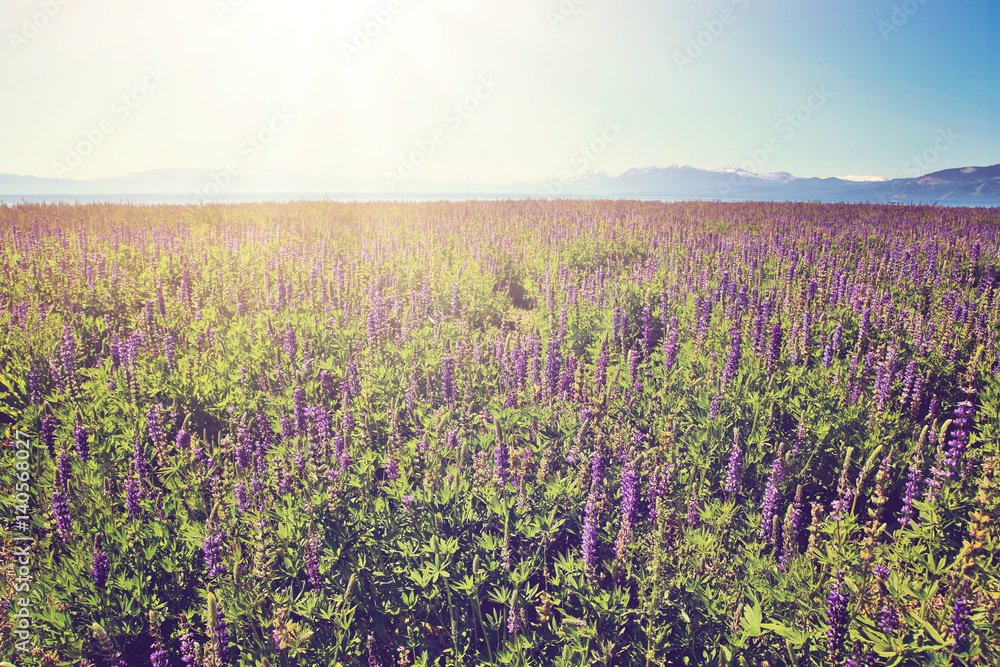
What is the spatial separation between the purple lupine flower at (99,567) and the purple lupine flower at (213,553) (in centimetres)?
47

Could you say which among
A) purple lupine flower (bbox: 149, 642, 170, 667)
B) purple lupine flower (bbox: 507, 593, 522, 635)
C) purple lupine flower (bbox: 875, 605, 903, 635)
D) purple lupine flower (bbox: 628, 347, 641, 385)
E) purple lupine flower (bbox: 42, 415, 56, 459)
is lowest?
purple lupine flower (bbox: 149, 642, 170, 667)

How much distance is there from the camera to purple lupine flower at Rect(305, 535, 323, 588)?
104 inches

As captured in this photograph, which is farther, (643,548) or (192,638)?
(643,548)

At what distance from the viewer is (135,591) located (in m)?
2.55

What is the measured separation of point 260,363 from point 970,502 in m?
6.29

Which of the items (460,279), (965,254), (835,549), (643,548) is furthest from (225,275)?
(965,254)

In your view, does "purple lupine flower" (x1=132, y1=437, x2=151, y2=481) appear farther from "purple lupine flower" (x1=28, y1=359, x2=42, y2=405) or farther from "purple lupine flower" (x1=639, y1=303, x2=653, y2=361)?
"purple lupine flower" (x1=639, y1=303, x2=653, y2=361)

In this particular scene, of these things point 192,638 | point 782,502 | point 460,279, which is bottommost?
point 192,638

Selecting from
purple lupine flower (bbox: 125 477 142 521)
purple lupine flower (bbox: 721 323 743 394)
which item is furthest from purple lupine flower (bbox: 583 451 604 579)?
purple lupine flower (bbox: 125 477 142 521)

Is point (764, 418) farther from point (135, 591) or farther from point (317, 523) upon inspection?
point (135, 591)

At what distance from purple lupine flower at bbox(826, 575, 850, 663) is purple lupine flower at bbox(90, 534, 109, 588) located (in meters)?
3.82

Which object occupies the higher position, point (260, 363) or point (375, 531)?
point (260, 363)

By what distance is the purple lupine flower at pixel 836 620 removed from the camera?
2287 millimetres

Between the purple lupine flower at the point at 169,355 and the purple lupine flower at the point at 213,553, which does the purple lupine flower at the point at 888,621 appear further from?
the purple lupine flower at the point at 169,355
